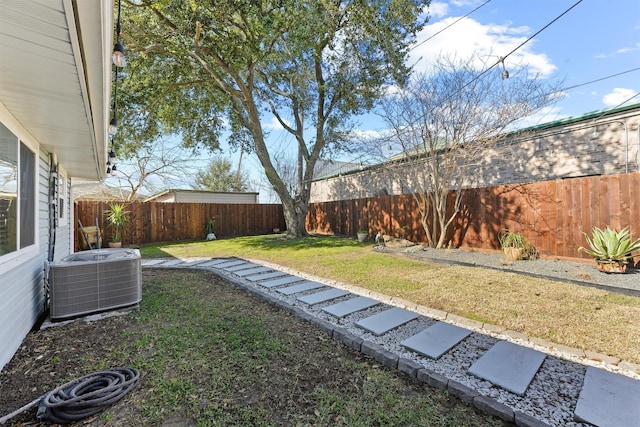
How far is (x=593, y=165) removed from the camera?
6.31 meters

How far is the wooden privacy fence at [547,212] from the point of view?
188 inches

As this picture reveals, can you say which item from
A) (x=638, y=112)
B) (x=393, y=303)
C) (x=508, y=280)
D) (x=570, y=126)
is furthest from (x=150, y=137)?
(x=638, y=112)

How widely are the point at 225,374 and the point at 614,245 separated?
5608 millimetres

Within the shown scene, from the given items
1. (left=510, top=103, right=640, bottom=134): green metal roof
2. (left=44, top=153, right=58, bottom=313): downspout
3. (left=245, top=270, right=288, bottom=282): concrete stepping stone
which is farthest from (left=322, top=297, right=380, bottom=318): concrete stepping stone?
(left=510, top=103, right=640, bottom=134): green metal roof

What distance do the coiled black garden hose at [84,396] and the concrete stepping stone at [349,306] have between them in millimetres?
1930

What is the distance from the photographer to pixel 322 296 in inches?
155

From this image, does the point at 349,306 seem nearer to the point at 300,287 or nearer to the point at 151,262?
the point at 300,287

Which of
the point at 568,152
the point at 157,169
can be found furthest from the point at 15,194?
the point at 157,169

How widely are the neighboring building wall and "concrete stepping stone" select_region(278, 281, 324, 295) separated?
247 inches

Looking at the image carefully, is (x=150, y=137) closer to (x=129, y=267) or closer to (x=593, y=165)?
(x=129, y=267)

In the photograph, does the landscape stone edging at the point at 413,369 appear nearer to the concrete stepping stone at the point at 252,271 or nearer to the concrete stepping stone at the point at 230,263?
the concrete stepping stone at the point at 252,271

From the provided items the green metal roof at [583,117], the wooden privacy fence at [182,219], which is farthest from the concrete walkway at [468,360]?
the wooden privacy fence at [182,219]

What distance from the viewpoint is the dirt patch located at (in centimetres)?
171

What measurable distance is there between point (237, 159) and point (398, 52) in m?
15.7
